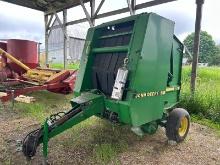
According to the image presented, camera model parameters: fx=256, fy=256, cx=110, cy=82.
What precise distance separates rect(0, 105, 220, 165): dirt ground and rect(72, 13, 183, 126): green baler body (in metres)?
0.44

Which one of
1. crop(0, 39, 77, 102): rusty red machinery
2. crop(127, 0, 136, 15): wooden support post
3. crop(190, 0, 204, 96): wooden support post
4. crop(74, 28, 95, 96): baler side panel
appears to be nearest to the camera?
Result: crop(74, 28, 95, 96): baler side panel

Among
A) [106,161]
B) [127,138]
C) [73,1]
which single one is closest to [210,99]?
[127,138]

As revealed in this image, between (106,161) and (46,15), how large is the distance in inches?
327

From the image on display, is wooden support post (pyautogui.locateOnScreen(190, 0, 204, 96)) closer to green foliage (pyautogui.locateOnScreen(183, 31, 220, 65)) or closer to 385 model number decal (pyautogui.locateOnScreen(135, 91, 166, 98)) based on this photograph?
385 model number decal (pyautogui.locateOnScreen(135, 91, 166, 98))

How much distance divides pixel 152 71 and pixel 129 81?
0.34 metres

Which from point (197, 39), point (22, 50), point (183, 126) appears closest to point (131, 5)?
point (197, 39)

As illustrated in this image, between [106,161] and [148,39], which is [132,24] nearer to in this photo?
[148,39]

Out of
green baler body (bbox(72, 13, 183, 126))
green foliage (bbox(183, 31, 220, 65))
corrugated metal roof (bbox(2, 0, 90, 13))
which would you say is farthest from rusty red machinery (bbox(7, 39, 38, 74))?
green foliage (bbox(183, 31, 220, 65))

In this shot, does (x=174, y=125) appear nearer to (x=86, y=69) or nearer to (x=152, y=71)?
(x=152, y=71)

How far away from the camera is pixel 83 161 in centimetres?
296

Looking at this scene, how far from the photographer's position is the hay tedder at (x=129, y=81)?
286 centimetres

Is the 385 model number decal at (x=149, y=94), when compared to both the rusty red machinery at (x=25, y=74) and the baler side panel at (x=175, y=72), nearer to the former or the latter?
the baler side panel at (x=175, y=72)

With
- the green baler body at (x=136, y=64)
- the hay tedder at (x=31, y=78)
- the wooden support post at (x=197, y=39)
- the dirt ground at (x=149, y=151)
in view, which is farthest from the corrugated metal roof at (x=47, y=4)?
the dirt ground at (x=149, y=151)

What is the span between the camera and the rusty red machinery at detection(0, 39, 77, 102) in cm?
534
